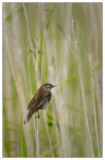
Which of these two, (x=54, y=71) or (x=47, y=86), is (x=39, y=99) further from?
(x=54, y=71)

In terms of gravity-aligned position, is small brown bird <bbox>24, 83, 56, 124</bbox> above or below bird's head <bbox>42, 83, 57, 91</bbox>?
below

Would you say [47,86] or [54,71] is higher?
[54,71]

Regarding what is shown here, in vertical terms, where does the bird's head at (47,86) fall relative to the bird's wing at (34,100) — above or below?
above

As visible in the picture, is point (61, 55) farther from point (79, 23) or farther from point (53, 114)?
point (53, 114)

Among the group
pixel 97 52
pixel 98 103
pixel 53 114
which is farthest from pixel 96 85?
pixel 53 114

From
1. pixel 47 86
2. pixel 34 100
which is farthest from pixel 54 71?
pixel 34 100
